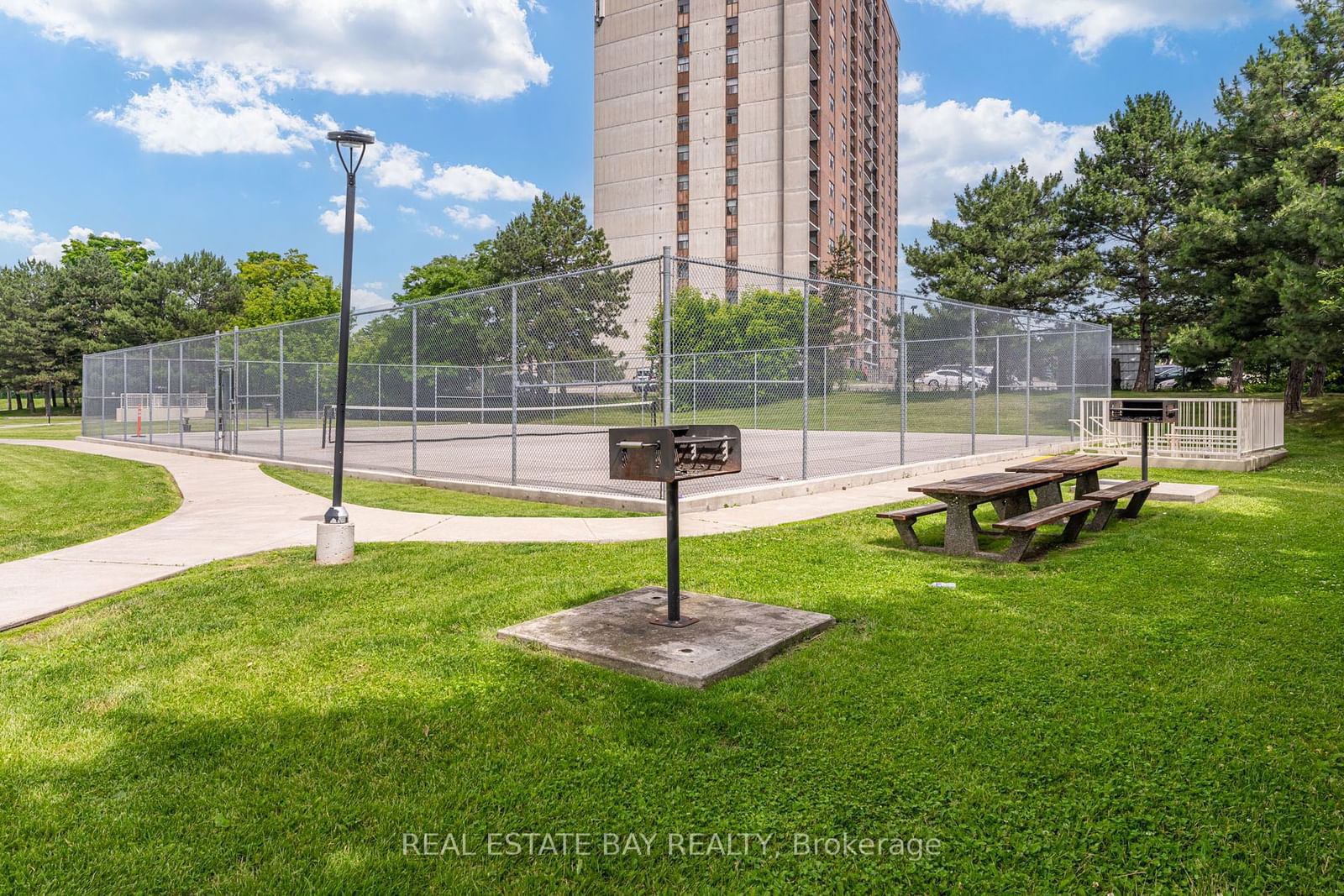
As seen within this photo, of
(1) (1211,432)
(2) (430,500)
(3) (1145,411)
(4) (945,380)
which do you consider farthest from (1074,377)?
(2) (430,500)

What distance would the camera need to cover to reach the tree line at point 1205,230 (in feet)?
62.2

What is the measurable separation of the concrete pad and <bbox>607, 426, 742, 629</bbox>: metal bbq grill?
6.73 metres

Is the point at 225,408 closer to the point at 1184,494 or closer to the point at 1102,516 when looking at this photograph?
the point at 1102,516

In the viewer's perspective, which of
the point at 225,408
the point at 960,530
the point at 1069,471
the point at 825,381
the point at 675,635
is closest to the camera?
the point at 675,635

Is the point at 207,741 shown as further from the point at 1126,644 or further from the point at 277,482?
the point at 277,482

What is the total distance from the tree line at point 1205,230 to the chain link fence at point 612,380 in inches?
176

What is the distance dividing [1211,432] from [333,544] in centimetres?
1374

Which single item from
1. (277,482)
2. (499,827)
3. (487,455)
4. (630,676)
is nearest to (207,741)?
(499,827)

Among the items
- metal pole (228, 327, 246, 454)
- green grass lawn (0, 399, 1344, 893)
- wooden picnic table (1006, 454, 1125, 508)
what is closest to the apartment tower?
metal pole (228, 327, 246, 454)

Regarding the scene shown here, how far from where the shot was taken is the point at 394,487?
12.1m

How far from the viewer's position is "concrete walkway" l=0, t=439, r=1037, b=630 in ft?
18.5

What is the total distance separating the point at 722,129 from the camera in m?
49.3

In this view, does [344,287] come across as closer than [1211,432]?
Yes

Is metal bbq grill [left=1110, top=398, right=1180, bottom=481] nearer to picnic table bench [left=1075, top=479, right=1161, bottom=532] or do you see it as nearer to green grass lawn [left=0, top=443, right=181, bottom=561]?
picnic table bench [left=1075, top=479, right=1161, bottom=532]
